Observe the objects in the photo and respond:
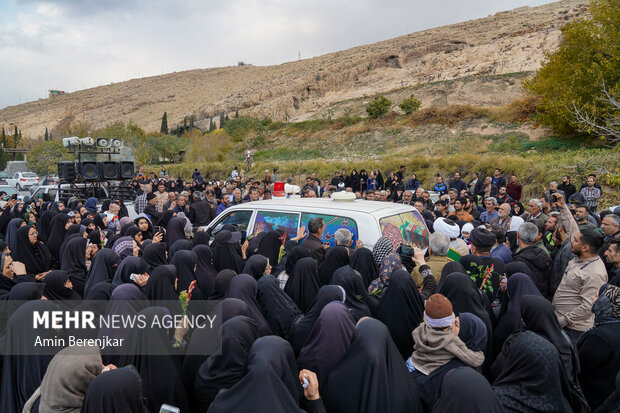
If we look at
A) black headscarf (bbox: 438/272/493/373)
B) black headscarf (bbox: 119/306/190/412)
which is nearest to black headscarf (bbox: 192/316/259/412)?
black headscarf (bbox: 119/306/190/412)

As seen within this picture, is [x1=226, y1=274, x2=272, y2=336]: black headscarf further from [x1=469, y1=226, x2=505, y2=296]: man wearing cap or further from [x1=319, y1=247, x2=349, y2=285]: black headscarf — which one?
[x1=469, y1=226, x2=505, y2=296]: man wearing cap

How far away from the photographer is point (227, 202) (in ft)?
30.6

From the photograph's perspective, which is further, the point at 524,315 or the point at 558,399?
the point at 524,315

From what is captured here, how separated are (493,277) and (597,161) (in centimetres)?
1364

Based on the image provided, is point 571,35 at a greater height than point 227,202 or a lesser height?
greater

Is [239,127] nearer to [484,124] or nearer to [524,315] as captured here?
[484,124]

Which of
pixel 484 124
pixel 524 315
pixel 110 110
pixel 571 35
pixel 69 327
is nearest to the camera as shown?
pixel 524 315

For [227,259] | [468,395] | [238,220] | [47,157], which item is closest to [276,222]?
[238,220]

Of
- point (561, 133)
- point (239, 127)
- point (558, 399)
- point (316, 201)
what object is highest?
point (239, 127)

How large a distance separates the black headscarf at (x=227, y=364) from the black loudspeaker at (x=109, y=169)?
9.62 m

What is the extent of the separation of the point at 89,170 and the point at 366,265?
9.14m

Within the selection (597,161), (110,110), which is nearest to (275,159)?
(597,161)

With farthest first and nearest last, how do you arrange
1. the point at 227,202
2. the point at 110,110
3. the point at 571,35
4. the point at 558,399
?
the point at 110,110, the point at 571,35, the point at 227,202, the point at 558,399

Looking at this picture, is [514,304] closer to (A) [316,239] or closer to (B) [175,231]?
(A) [316,239]
